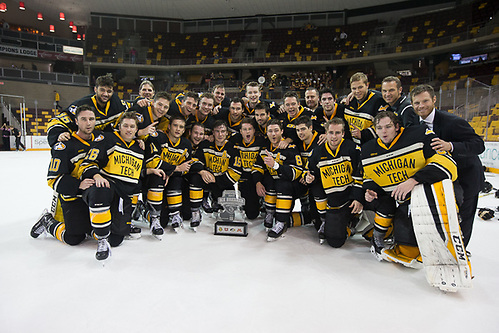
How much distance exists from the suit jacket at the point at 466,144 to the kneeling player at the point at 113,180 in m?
2.85

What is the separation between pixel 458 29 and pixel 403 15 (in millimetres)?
3566

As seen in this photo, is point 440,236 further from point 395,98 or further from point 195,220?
point 195,220

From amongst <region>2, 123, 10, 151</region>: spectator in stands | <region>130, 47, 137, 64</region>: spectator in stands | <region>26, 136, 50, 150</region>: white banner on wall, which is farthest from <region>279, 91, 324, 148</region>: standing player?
<region>130, 47, 137, 64</region>: spectator in stands

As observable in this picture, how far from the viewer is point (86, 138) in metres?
2.99

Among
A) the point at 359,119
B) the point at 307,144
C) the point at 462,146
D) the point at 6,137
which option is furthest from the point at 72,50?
the point at 462,146

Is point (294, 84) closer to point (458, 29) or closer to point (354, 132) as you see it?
point (458, 29)

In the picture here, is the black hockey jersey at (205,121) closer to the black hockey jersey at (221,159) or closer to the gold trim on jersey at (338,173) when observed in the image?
the black hockey jersey at (221,159)

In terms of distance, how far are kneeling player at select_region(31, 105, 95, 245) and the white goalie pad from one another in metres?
2.70

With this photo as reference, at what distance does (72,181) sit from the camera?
2.72 metres

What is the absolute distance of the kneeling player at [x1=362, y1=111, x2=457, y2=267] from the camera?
2371mm

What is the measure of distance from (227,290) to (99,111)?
2628 mm

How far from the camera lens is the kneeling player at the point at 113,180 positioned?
2.61 meters

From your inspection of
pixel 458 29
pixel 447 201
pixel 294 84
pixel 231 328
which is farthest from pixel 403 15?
pixel 231 328

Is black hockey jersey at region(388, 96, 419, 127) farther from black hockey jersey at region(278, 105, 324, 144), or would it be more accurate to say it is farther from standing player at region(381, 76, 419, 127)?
black hockey jersey at region(278, 105, 324, 144)
